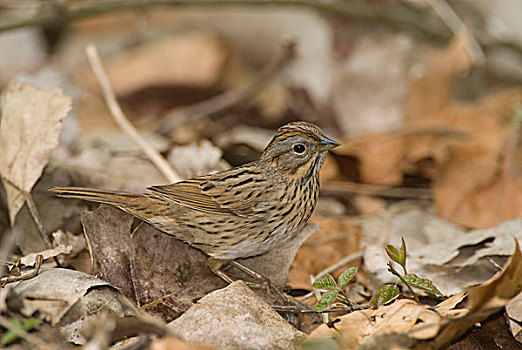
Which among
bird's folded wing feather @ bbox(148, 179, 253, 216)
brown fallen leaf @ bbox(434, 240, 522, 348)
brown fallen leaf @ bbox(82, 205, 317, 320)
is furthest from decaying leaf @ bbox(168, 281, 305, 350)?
bird's folded wing feather @ bbox(148, 179, 253, 216)

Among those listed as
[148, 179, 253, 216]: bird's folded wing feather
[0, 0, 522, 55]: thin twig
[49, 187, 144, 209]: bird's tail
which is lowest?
[148, 179, 253, 216]: bird's folded wing feather

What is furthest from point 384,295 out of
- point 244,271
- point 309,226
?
point 244,271

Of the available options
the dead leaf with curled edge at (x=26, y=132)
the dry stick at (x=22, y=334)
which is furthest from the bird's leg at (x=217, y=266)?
the dry stick at (x=22, y=334)

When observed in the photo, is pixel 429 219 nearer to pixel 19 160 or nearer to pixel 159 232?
pixel 159 232

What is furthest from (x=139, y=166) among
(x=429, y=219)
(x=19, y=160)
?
(x=429, y=219)

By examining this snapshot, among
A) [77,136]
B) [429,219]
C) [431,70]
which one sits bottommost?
[429,219]

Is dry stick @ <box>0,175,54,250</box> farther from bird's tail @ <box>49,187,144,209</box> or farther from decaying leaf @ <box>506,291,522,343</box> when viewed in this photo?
decaying leaf @ <box>506,291,522,343</box>

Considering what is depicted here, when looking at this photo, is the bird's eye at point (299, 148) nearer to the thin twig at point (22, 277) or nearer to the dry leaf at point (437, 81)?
the thin twig at point (22, 277)
